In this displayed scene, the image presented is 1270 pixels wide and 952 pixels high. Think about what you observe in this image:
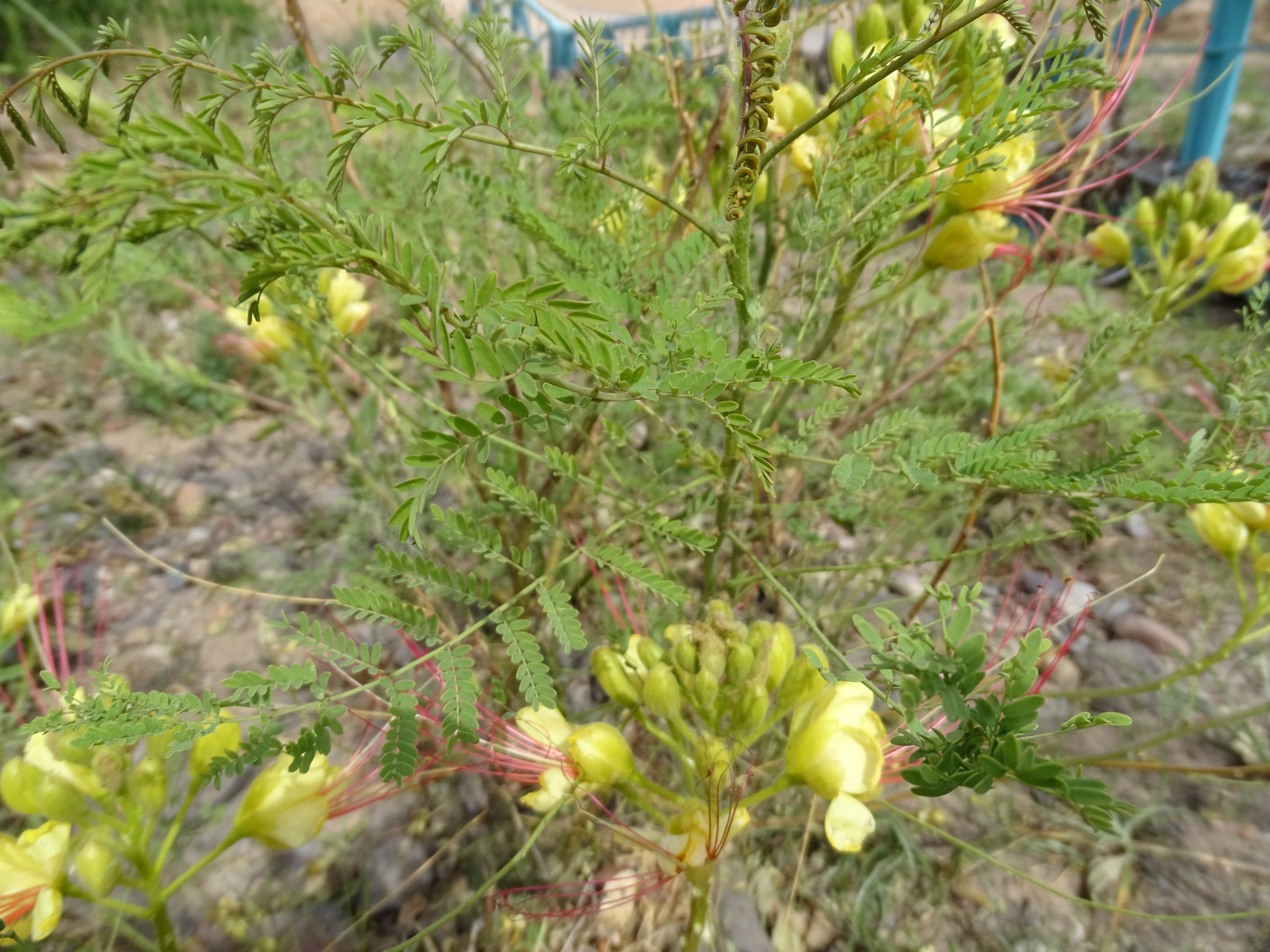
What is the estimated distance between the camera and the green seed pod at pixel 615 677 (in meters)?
0.77

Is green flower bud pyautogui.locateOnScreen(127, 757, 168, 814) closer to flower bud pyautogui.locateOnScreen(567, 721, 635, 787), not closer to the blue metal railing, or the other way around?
flower bud pyautogui.locateOnScreen(567, 721, 635, 787)

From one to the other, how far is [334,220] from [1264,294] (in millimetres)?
1066

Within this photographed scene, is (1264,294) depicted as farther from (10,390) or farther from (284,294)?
(10,390)

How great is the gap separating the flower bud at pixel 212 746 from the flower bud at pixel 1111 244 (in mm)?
1725

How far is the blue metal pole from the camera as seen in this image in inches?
Result: 112

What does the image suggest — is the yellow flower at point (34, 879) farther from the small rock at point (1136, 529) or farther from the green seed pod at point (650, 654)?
the small rock at point (1136, 529)

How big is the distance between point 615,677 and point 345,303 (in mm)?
892

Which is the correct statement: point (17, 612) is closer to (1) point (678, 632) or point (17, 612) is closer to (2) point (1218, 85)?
(1) point (678, 632)

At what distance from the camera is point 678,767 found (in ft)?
3.81

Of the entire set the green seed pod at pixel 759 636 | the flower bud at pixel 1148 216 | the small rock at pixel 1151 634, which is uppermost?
the flower bud at pixel 1148 216

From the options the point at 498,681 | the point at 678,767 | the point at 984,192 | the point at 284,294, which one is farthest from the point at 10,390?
the point at 984,192

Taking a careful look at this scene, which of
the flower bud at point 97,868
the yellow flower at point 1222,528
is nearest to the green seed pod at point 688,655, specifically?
the flower bud at point 97,868

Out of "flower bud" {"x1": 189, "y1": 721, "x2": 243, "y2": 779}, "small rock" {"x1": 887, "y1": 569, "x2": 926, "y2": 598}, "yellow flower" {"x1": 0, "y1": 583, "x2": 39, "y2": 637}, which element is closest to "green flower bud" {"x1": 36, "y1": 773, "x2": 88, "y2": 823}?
"flower bud" {"x1": 189, "y1": 721, "x2": 243, "y2": 779}

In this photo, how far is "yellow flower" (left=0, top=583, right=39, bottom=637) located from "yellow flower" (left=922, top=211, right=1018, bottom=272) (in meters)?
1.45
